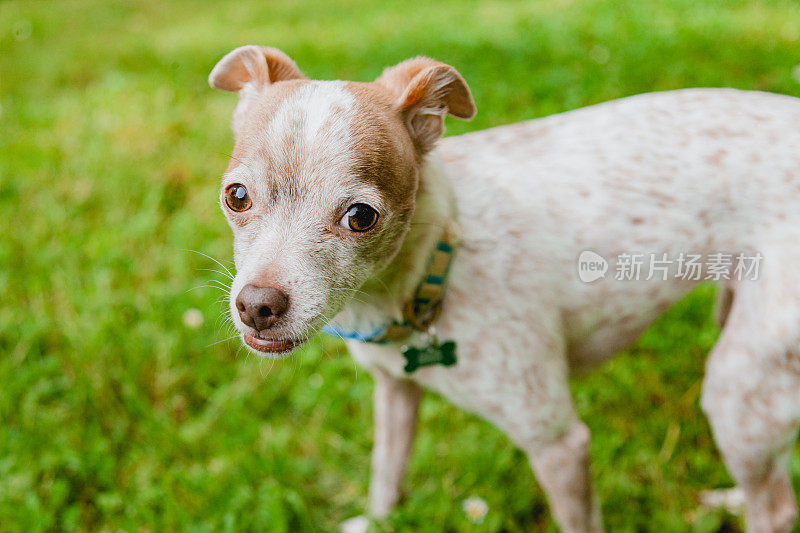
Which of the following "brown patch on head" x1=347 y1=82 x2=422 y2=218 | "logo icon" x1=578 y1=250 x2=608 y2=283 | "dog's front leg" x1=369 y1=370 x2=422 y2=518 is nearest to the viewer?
"brown patch on head" x1=347 y1=82 x2=422 y2=218

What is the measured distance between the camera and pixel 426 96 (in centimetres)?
209

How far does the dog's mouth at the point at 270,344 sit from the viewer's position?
6.30 feet

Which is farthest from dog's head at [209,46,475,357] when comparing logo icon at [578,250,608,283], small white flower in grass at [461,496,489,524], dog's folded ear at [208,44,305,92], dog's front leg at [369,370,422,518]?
small white flower in grass at [461,496,489,524]

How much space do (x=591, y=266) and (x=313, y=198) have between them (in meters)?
1.13

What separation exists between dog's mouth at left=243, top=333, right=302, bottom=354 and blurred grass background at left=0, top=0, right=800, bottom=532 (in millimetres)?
625

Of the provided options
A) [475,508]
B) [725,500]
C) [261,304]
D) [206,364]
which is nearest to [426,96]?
[261,304]

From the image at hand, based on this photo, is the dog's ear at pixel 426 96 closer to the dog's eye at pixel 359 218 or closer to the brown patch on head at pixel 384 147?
the brown patch on head at pixel 384 147

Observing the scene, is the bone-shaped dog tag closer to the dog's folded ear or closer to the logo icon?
the logo icon

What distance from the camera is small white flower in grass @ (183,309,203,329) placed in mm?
3869

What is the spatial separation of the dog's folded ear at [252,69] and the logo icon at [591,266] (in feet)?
3.94

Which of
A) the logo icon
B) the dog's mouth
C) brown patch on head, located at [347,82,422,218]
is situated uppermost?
brown patch on head, located at [347,82,422,218]

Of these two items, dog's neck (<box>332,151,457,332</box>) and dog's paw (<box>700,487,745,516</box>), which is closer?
dog's neck (<box>332,151,457,332</box>)

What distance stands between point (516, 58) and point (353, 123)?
16.3ft

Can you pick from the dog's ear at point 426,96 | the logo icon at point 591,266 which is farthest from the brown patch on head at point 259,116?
the logo icon at point 591,266
